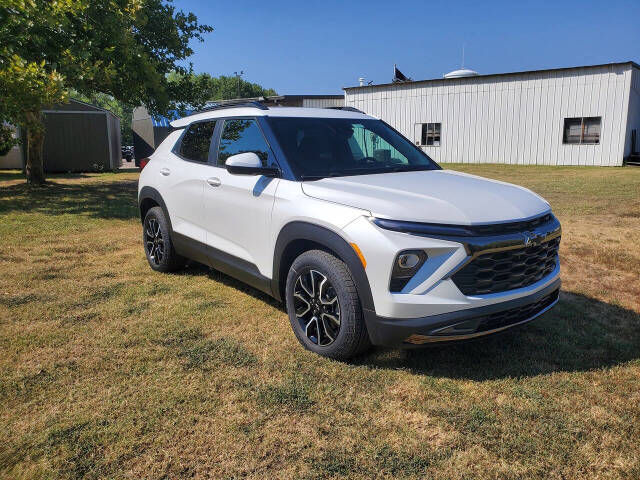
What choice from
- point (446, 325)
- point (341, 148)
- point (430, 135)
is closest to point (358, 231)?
point (446, 325)

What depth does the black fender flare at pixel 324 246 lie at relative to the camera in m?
3.08

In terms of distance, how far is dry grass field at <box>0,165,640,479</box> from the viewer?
247 centimetres

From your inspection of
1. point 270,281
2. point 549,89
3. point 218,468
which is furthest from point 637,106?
point 218,468

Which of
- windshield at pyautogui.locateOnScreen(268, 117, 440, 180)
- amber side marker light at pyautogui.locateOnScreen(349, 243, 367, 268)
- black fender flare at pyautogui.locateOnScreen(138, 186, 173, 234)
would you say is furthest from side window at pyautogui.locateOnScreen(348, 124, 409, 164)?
black fender flare at pyautogui.locateOnScreen(138, 186, 173, 234)

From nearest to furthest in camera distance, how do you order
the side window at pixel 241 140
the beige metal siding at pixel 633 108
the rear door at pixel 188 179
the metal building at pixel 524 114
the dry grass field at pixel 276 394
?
1. the dry grass field at pixel 276 394
2. the side window at pixel 241 140
3. the rear door at pixel 188 179
4. the beige metal siding at pixel 633 108
5. the metal building at pixel 524 114

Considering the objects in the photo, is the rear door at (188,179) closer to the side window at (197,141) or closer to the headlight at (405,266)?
the side window at (197,141)

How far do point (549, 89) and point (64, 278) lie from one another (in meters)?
22.1

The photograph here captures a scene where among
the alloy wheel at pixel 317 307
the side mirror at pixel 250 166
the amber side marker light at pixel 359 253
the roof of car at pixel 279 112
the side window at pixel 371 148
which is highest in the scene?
the roof of car at pixel 279 112

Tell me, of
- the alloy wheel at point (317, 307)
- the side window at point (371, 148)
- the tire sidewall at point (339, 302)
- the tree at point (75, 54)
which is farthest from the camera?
the tree at point (75, 54)

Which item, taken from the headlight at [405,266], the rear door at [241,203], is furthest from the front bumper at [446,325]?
the rear door at [241,203]

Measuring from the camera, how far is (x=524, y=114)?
22.8 m

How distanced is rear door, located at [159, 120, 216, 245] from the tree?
675 cm

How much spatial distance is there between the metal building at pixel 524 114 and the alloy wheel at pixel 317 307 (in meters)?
21.6

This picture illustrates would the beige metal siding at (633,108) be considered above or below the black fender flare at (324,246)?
above
